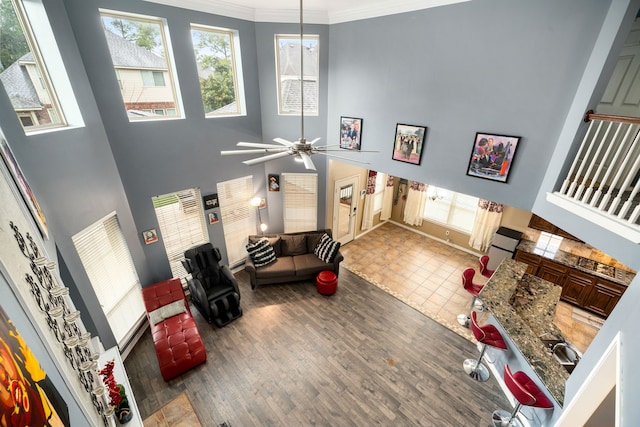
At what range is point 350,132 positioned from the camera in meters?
5.53

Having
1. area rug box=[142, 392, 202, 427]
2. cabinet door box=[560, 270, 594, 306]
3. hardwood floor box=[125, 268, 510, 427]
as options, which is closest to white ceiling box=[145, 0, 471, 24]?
hardwood floor box=[125, 268, 510, 427]

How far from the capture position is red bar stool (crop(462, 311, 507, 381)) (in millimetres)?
3770

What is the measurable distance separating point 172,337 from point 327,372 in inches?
99.2

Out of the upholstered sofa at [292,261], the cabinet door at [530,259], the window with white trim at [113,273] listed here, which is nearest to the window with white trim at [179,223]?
the window with white trim at [113,273]

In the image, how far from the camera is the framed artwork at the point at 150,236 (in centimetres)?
484

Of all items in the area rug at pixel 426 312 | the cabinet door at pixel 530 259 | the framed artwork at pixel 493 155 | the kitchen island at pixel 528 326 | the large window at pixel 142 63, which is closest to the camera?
the kitchen island at pixel 528 326

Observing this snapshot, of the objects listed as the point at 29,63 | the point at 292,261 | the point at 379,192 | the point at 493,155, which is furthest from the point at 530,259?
the point at 29,63

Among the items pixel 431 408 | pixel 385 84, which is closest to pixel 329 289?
pixel 431 408

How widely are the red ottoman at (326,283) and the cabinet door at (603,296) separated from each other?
4.97 meters

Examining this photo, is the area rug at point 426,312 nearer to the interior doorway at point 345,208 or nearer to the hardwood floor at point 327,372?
the hardwood floor at point 327,372

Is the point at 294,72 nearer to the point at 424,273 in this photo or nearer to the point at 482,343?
the point at 424,273

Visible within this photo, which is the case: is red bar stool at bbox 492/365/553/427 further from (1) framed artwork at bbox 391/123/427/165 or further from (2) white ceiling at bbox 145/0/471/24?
(2) white ceiling at bbox 145/0/471/24

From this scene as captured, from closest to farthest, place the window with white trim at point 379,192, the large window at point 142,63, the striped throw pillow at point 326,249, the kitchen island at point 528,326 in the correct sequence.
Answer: the kitchen island at point 528,326
the large window at point 142,63
the striped throw pillow at point 326,249
the window with white trim at point 379,192

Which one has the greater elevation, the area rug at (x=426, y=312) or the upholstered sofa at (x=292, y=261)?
the upholstered sofa at (x=292, y=261)
